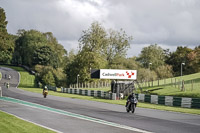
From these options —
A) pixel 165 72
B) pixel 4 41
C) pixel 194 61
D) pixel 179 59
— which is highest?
pixel 4 41

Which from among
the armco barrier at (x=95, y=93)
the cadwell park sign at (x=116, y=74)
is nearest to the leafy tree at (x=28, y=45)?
the armco barrier at (x=95, y=93)

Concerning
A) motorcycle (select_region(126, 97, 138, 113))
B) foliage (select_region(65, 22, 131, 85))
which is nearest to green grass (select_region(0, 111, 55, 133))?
motorcycle (select_region(126, 97, 138, 113))

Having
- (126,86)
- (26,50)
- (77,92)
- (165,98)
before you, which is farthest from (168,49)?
(165,98)

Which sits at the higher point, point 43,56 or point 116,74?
point 43,56

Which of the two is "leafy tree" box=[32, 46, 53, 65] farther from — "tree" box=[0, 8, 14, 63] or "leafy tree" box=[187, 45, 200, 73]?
"leafy tree" box=[187, 45, 200, 73]

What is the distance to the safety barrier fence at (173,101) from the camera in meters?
33.2

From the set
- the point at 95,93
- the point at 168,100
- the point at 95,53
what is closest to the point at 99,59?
the point at 95,53

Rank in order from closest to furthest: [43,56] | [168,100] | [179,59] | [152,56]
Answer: [168,100] → [179,59] → [152,56] → [43,56]

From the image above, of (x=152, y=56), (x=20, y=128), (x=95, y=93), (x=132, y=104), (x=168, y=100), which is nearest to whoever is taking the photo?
(x=20, y=128)

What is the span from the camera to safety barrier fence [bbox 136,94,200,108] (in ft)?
109

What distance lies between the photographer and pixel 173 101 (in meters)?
36.2

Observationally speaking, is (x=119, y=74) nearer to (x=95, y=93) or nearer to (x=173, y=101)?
(x=95, y=93)

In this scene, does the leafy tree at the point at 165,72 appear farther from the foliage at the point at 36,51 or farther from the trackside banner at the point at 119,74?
the trackside banner at the point at 119,74

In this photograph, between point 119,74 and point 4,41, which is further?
point 4,41
